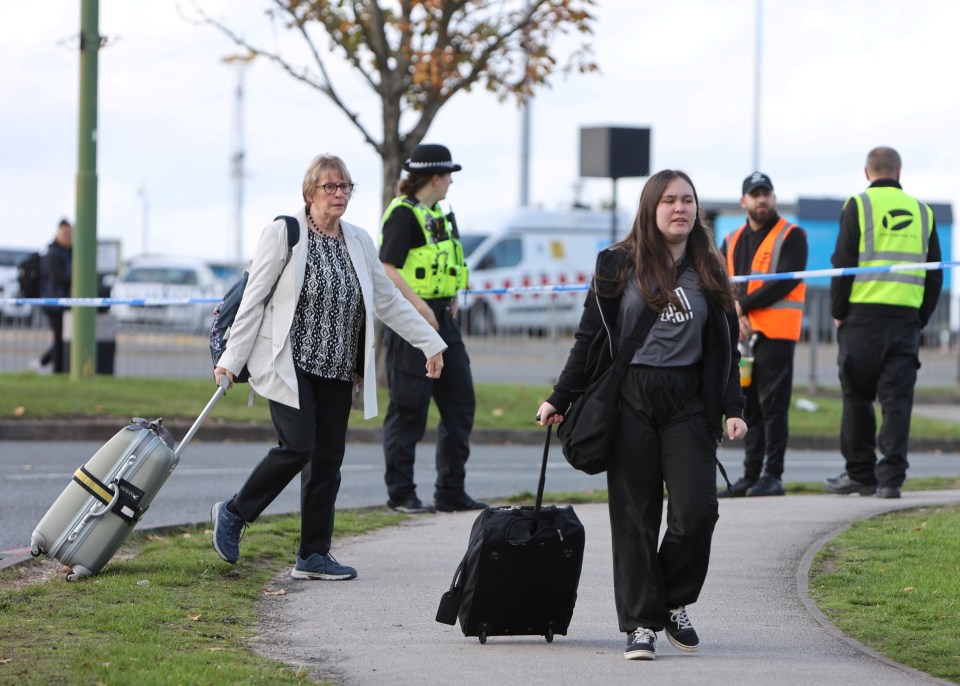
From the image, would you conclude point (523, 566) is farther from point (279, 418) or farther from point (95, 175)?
point (95, 175)

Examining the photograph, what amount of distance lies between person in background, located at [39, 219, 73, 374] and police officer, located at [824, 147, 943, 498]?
11.5 meters

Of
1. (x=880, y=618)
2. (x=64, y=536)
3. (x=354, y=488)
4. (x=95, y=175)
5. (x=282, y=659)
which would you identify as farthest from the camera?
(x=95, y=175)

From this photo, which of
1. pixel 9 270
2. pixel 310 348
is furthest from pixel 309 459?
pixel 9 270

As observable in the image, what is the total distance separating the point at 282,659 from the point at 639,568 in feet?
4.12

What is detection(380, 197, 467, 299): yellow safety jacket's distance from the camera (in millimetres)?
8906

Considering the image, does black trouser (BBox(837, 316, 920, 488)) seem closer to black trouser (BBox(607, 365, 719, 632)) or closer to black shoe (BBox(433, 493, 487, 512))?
black shoe (BBox(433, 493, 487, 512))

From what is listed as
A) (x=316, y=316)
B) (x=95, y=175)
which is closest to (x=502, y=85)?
(x=95, y=175)

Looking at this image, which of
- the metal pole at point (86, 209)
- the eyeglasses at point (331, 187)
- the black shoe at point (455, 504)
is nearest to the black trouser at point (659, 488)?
the eyeglasses at point (331, 187)

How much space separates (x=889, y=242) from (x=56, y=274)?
1245 cm

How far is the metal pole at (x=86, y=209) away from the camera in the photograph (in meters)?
16.2

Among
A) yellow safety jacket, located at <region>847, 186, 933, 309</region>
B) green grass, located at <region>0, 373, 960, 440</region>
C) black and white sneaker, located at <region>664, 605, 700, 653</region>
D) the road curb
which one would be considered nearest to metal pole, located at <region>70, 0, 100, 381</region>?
green grass, located at <region>0, 373, 960, 440</region>

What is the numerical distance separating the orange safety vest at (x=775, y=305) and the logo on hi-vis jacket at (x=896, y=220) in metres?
0.64

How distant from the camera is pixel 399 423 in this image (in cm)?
920

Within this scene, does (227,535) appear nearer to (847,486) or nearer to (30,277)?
(847,486)
